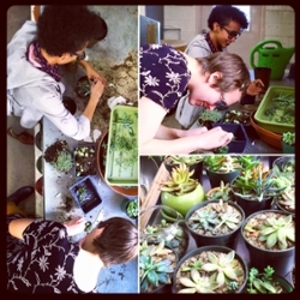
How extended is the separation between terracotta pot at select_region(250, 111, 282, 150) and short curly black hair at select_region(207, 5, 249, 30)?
20 centimetres

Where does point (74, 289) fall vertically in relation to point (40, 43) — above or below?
below

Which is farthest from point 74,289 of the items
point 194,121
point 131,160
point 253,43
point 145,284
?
point 253,43

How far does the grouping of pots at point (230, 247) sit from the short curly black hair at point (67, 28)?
37 centimetres

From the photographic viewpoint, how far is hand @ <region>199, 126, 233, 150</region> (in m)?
1.29

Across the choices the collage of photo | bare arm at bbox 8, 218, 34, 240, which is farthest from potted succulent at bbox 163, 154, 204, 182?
bare arm at bbox 8, 218, 34, 240

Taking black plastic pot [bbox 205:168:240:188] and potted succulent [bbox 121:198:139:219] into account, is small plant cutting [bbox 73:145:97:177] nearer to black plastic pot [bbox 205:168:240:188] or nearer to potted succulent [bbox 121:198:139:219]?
potted succulent [bbox 121:198:139:219]

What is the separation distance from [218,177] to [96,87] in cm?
33

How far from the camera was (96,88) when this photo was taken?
50.0 inches

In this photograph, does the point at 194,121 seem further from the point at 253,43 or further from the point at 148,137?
the point at 253,43

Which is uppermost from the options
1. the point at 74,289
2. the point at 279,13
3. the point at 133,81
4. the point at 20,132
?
the point at 279,13

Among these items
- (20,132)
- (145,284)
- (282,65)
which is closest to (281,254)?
(145,284)

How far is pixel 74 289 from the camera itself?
1310 mm

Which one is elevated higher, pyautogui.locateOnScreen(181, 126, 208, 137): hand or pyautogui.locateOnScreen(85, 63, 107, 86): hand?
pyautogui.locateOnScreen(85, 63, 107, 86): hand

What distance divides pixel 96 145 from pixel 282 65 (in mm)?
439
